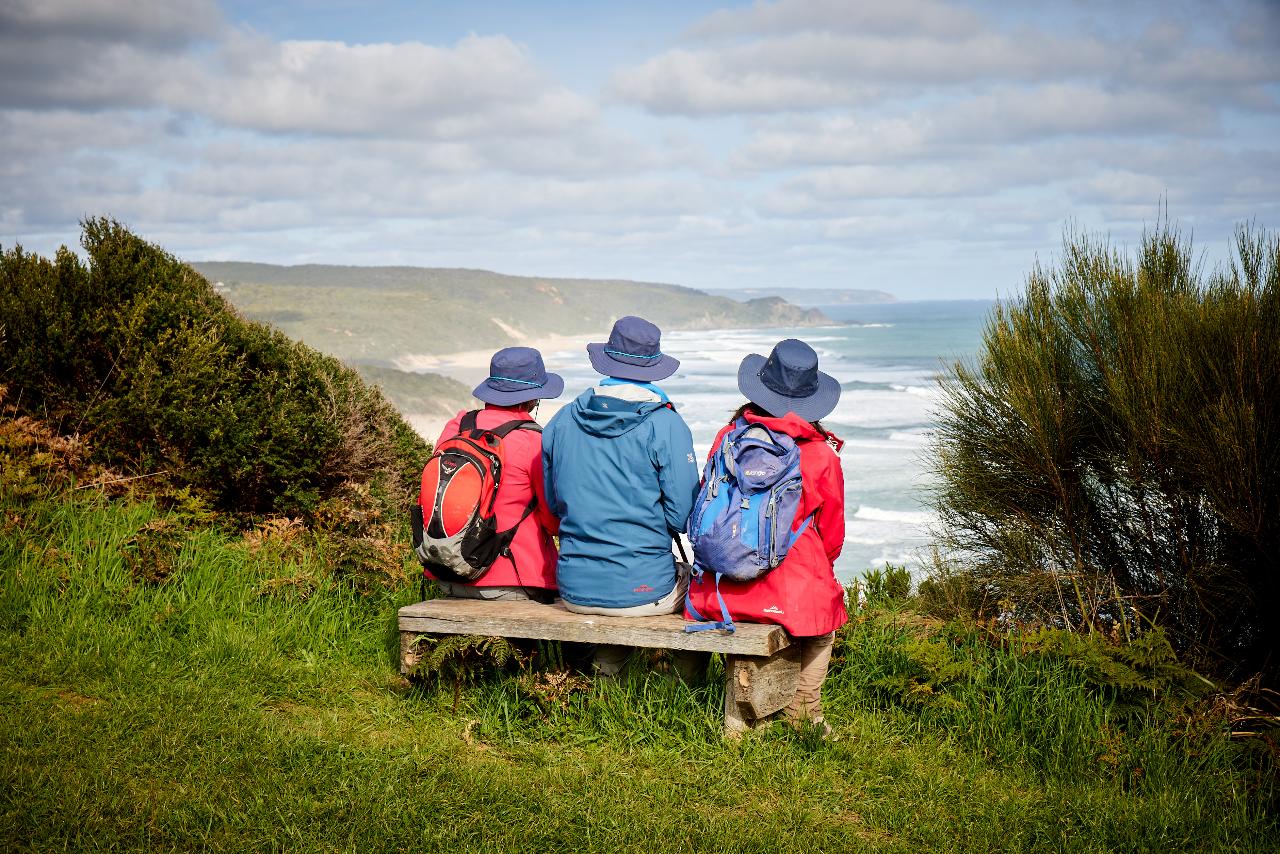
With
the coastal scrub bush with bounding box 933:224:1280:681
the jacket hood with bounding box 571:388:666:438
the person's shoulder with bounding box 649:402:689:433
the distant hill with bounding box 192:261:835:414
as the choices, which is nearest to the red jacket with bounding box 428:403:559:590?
A: the jacket hood with bounding box 571:388:666:438

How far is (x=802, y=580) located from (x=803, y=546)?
13cm

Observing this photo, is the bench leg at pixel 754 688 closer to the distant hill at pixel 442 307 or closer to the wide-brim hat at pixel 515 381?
the wide-brim hat at pixel 515 381

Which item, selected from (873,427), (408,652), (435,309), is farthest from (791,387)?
(435,309)

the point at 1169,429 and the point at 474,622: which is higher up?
the point at 1169,429

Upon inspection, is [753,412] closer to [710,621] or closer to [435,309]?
[710,621]

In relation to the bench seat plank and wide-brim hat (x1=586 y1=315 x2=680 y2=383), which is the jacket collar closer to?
wide-brim hat (x1=586 y1=315 x2=680 y2=383)

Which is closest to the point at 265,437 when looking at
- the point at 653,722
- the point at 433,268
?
the point at 653,722

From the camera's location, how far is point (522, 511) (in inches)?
180

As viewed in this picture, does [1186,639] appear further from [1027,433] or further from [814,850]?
[814,850]

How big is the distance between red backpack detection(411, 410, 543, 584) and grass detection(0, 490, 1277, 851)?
59cm

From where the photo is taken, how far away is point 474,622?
13.9ft

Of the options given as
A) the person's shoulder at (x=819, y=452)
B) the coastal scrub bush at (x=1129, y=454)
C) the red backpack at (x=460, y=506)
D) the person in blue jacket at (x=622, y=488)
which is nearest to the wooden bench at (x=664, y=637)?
the person in blue jacket at (x=622, y=488)

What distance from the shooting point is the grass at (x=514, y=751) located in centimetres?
340

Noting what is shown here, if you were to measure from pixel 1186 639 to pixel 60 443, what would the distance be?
620cm
